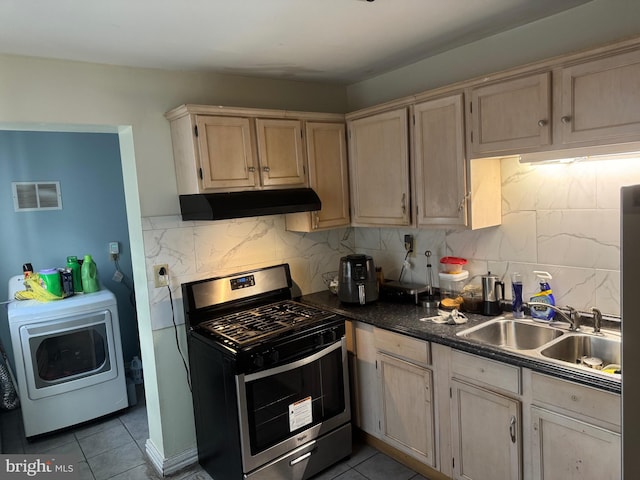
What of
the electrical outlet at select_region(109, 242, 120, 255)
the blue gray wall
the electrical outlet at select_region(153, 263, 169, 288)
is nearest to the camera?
the electrical outlet at select_region(153, 263, 169, 288)

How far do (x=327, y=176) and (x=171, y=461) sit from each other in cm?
201

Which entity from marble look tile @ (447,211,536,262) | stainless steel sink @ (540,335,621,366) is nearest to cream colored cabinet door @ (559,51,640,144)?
marble look tile @ (447,211,536,262)

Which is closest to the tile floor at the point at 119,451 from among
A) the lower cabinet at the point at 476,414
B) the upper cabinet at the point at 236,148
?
the lower cabinet at the point at 476,414

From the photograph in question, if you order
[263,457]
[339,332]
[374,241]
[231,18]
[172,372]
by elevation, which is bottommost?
[263,457]

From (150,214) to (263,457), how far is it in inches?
57.7

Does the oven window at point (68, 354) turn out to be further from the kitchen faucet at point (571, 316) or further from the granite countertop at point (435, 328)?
the kitchen faucet at point (571, 316)

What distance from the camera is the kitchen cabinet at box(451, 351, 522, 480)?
6.31 ft

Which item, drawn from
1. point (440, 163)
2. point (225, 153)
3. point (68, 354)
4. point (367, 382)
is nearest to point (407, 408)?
point (367, 382)

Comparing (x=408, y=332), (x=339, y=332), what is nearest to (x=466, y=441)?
(x=408, y=332)

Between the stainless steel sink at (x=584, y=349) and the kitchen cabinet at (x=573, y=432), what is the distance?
21 cm

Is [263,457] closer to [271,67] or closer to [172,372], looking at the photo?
[172,372]

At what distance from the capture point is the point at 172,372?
267 cm

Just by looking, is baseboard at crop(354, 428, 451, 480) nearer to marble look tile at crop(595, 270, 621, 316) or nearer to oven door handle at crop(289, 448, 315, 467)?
oven door handle at crop(289, 448, 315, 467)

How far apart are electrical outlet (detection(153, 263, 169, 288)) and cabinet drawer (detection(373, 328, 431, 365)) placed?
1256mm
